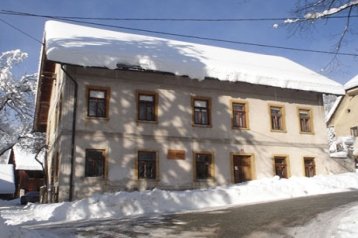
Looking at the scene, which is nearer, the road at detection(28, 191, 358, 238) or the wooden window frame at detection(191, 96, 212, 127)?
the road at detection(28, 191, 358, 238)

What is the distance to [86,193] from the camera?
18.7 metres

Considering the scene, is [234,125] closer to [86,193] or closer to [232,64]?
[232,64]

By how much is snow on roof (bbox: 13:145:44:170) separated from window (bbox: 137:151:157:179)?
31.7 meters

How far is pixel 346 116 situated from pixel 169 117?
24.0m

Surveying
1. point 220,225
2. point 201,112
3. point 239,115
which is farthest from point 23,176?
point 220,225

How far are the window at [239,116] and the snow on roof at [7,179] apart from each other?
35817 mm

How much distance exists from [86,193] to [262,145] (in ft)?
31.9

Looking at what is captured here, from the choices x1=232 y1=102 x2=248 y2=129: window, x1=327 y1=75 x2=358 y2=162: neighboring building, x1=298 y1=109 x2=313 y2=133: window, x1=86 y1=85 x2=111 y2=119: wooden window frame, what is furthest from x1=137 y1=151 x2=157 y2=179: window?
x1=327 y1=75 x2=358 y2=162: neighboring building

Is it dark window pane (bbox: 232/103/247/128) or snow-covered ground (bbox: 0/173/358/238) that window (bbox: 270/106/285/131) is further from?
snow-covered ground (bbox: 0/173/358/238)

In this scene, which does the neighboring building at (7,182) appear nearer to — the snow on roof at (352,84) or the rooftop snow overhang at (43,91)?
the rooftop snow overhang at (43,91)

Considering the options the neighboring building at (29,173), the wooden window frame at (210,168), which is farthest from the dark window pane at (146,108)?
the neighboring building at (29,173)

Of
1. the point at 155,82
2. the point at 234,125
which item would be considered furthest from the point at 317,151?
the point at 155,82

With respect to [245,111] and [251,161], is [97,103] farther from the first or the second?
[251,161]

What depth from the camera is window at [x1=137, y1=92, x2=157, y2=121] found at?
2070 centimetres
